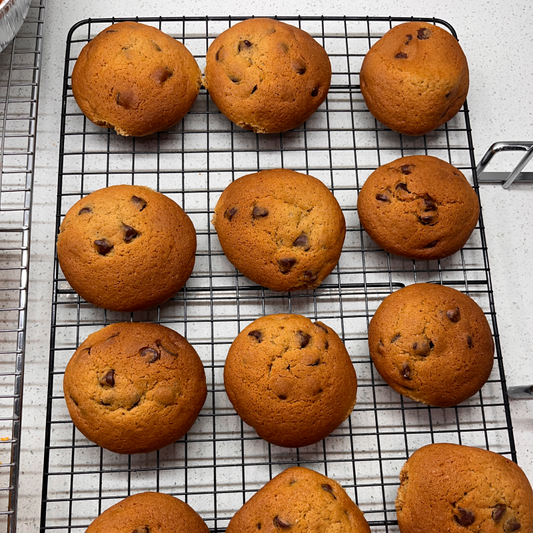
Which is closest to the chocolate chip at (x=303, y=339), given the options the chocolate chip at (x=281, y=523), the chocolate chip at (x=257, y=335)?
the chocolate chip at (x=257, y=335)

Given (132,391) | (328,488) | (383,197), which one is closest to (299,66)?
(383,197)

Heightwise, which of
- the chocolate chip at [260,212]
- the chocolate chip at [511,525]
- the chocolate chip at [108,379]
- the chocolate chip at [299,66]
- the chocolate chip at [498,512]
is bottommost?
the chocolate chip at [511,525]

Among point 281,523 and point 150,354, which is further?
point 150,354

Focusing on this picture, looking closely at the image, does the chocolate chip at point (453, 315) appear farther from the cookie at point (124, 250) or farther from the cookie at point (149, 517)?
the cookie at point (149, 517)

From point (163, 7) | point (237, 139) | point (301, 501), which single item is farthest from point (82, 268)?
point (163, 7)

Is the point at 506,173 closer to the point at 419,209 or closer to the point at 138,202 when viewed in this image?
the point at 419,209

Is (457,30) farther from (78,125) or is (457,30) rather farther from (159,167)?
(78,125)
